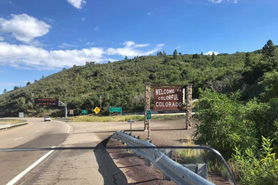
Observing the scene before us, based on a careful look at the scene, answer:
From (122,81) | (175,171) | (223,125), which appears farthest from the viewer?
(122,81)

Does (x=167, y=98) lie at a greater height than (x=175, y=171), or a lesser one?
greater

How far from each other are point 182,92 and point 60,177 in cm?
1647

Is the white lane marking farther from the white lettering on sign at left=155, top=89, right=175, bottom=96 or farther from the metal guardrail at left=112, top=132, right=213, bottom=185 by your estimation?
the white lettering on sign at left=155, top=89, right=175, bottom=96

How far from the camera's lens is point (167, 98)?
21.3m

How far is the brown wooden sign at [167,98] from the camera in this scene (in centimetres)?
2119

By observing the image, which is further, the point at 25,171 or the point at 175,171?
the point at 25,171

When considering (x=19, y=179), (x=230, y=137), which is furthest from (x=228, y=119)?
(x=19, y=179)

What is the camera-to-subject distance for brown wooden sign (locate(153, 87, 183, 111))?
2119 centimetres

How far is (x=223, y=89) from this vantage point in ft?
194

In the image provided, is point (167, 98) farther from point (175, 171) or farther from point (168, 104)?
point (175, 171)

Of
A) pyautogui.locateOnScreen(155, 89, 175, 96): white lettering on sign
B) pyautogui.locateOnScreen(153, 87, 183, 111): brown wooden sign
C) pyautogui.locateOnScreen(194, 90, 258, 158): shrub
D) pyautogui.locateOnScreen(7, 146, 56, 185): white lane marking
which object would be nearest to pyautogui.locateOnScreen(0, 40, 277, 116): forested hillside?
pyautogui.locateOnScreen(153, 87, 183, 111): brown wooden sign

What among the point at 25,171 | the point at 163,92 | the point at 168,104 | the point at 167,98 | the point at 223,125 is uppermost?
the point at 163,92

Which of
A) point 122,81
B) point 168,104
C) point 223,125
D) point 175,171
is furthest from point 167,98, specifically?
point 122,81

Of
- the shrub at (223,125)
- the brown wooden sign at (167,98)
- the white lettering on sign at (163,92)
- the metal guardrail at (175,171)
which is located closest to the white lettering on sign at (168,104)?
the brown wooden sign at (167,98)
